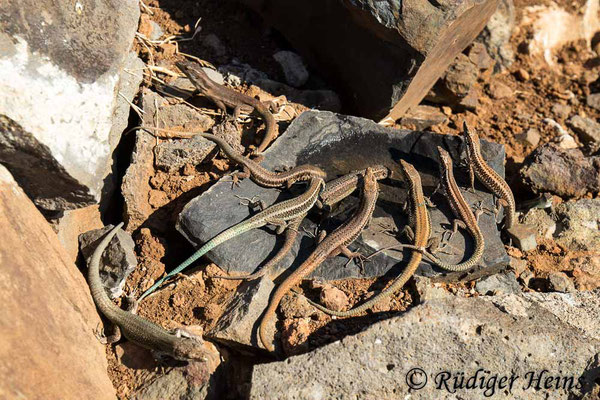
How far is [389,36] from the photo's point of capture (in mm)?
7684

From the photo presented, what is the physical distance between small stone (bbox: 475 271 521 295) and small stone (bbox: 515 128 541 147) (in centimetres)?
358

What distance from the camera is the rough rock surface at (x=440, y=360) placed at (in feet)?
17.1

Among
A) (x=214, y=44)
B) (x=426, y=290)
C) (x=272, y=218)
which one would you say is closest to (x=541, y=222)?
(x=426, y=290)

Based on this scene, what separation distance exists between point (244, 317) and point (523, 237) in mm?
3821

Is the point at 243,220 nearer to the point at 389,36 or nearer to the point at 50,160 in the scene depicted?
the point at 50,160

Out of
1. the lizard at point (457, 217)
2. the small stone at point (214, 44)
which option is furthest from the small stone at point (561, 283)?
the small stone at point (214, 44)

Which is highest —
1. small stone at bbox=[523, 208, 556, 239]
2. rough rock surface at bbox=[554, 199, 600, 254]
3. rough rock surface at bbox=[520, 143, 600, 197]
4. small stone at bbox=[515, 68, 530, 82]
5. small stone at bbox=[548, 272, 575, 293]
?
small stone at bbox=[515, 68, 530, 82]

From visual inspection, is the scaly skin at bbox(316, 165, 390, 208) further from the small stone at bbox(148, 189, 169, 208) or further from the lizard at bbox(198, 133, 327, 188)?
the small stone at bbox(148, 189, 169, 208)

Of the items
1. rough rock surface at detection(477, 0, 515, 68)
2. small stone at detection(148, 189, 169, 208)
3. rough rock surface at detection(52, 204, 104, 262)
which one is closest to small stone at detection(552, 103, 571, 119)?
rough rock surface at detection(477, 0, 515, 68)

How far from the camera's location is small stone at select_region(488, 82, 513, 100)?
420 inches

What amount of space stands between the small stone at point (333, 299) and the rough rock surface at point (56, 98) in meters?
2.43

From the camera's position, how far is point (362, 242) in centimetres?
670

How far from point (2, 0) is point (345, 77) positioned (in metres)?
5.09

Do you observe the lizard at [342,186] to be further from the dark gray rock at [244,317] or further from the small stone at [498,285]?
the small stone at [498,285]
